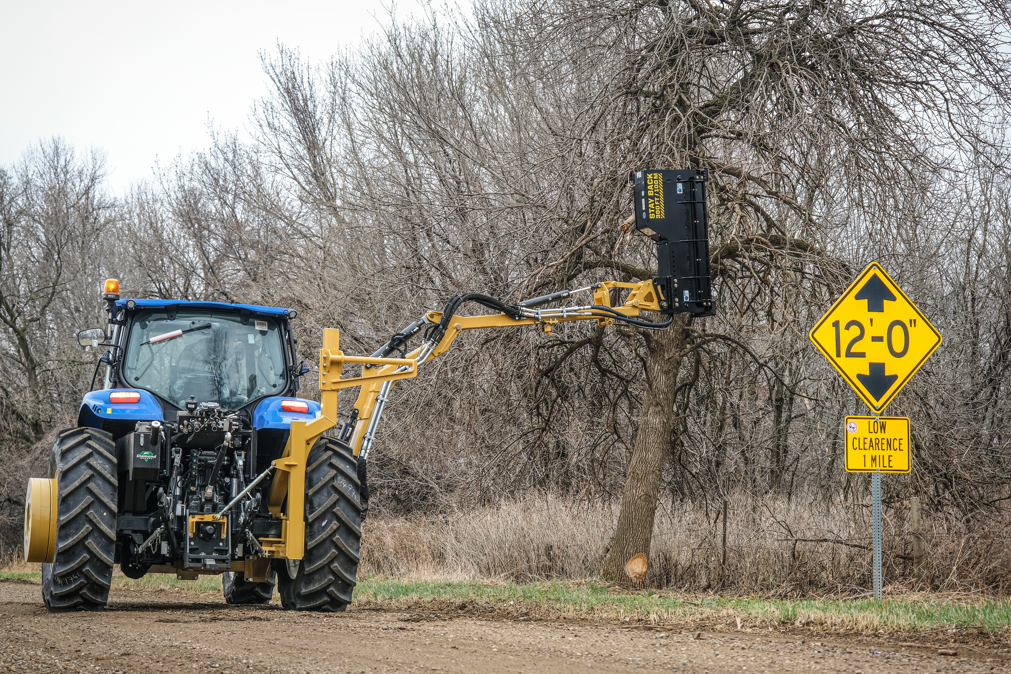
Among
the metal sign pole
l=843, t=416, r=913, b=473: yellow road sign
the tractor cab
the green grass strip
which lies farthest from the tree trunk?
the tractor cab

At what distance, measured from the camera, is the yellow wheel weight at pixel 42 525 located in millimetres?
8117

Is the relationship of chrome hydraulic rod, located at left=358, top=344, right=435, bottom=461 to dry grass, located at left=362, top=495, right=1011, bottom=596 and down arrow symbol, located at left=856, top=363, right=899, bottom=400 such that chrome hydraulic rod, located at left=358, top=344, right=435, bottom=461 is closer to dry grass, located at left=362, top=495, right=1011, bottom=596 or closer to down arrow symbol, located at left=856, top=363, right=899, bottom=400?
down arrow symbol, located at left=856, top=363, right=899, bottom=400

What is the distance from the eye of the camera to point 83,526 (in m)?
8.14

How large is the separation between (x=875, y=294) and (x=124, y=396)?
22.6 feet

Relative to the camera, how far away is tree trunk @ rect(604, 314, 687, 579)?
1236 centimetres

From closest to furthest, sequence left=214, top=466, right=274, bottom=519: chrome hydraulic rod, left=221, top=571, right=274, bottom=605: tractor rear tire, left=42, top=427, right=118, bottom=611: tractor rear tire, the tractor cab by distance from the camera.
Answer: left=42, top=427, right=118, bottom=611: tractor rear tire → left=214, top=466, right=274, bottom=519: chrome hydraulic rod → the tractor cab → left=221, top=571, right=274, bottom=605: tractor rear tire

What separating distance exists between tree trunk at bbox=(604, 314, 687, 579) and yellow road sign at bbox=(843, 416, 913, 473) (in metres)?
3.40

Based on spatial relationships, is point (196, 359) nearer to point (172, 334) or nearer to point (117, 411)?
point (172, 334)

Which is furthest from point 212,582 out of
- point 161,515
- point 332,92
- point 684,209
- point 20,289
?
point 20,289

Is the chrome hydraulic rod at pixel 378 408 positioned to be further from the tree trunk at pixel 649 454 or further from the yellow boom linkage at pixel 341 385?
the tree trunk at pixel 649 454

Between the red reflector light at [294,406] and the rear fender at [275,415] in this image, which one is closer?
the rear fender at [275,415]

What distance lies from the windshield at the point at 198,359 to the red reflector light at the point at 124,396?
1.81 feet

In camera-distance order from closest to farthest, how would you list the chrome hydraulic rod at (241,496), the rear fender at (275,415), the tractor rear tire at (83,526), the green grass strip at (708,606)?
the green grass strip at (708,606)
the tractor rear tire at (83,526)
the chrome hydraulic rod at (241,496)
the rear fender at (275,415)

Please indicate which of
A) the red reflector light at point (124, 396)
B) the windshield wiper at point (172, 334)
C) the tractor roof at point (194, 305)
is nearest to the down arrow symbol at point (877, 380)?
the tractor roof at point (194, 305)
